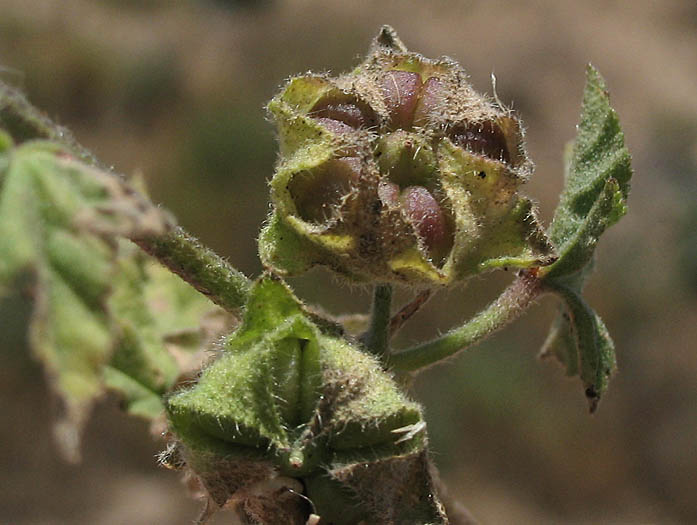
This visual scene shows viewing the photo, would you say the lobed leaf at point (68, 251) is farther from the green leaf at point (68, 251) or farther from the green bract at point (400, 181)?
the green bract at point (400, 181)

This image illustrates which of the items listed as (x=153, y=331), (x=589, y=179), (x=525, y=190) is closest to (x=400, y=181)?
(x=589, y=179)

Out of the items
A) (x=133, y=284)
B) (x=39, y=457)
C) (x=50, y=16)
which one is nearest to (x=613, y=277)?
(x=39, y=457)

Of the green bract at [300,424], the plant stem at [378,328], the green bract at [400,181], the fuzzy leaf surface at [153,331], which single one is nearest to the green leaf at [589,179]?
the green bract at [400,181]

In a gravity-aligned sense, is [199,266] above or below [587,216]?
below

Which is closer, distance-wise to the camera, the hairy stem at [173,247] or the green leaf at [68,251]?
the green leaf at [68,251]

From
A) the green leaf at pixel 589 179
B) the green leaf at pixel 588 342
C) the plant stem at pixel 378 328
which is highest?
the green leaf at pixel 589 179

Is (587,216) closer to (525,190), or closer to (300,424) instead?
(300,424)
